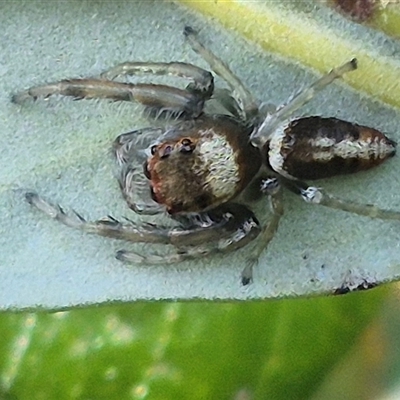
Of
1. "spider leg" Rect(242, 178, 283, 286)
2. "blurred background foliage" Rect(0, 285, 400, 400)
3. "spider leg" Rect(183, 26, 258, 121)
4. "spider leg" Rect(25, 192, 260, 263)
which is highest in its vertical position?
"spider leg" Rect(183, 26, 258, 121)

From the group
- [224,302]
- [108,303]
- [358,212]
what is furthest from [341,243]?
[108,303]

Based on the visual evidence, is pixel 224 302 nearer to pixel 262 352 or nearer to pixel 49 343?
pixel 262 352

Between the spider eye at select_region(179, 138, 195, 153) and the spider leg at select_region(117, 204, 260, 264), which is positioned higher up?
the spider eye at select_region(179, 138, 195, 153)

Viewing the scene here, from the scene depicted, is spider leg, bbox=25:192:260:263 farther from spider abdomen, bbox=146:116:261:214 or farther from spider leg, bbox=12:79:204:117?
spider leg, bbox=12:79:204:117

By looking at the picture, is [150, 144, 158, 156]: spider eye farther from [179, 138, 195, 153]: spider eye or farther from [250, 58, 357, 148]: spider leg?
[250, 58, 357, 148]: spider leg

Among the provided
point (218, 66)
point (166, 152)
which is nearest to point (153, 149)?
point (166, 152)

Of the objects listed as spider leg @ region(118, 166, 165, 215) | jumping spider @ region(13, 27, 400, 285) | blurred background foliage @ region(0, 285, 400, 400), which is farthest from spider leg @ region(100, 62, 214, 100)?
blurred background foliage @ region(0, 285, 400, 400)

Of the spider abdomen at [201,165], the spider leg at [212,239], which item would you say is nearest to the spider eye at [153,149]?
the spider abdomen at [201,165]
